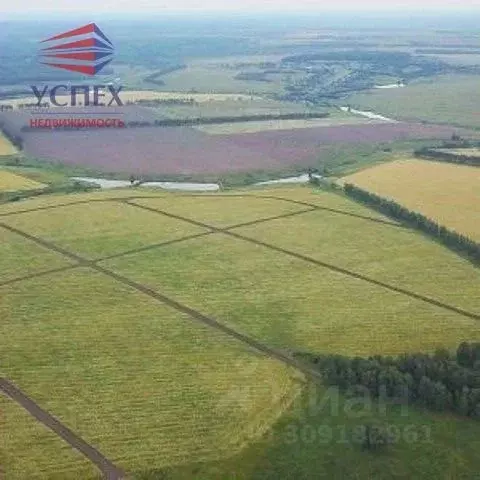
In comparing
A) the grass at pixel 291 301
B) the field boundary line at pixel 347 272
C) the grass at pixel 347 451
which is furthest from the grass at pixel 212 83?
the grass at pixel 347 451

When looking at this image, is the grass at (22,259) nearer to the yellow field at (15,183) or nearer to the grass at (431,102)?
the yellow field at (15,183)

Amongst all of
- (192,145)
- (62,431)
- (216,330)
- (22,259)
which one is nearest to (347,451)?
(62,431)

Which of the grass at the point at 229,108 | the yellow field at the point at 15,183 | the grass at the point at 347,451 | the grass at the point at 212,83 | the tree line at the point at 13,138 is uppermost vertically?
the grass at the point at 212,83

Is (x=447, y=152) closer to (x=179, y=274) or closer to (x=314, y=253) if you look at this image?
(x=314, y=253)

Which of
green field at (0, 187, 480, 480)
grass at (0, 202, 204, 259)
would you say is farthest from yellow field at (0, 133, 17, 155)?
grass at (0, 202, 204, 259)

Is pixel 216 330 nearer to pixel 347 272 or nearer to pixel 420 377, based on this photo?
pixel 420 377

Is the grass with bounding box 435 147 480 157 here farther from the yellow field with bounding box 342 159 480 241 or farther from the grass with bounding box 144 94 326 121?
the grass with bounding box 144 94 326 121
